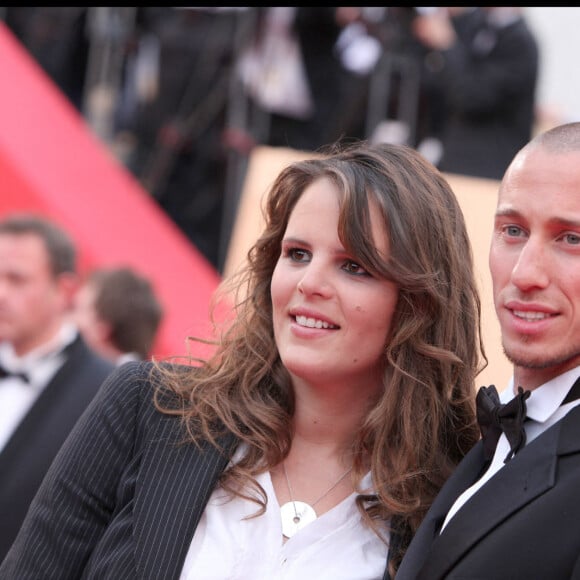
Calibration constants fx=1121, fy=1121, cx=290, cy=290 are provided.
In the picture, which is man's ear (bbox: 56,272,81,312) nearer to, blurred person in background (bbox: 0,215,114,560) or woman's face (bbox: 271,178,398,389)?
blurred person in background (bbox: 0,215,114,560)

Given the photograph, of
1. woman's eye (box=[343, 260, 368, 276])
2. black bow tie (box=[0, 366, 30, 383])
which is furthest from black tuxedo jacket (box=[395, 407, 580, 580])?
black bow tie (box=[0, 366, 30, 383])

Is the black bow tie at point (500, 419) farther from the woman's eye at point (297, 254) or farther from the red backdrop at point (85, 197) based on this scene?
the red backdrop at point (85, 197)

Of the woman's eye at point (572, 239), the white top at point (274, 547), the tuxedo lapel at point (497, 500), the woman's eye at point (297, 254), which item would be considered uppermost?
the woman's eye at point (297, 254)

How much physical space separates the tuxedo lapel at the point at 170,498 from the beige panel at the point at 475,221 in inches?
29.8

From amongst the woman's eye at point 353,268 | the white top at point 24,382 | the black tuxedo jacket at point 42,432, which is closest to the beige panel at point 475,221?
the woman's eye at point 353,268

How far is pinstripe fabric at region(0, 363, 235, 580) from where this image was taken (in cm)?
242

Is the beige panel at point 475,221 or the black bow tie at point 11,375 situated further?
the black bow tie at point 11,375

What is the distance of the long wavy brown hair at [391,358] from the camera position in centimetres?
257

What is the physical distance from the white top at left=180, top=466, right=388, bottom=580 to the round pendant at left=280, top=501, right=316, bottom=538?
1 cm

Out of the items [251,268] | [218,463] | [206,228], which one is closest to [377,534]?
[218,463]

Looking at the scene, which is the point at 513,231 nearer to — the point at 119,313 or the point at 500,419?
the point at 500,419

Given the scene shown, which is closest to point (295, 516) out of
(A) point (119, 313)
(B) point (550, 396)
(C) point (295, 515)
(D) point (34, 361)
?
(C) point (295, 515)

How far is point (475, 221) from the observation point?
412 cm

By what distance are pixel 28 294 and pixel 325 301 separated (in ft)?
7.37
